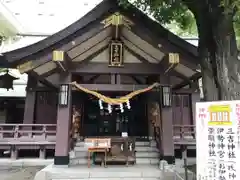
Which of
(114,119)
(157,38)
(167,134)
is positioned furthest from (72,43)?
(114,119)

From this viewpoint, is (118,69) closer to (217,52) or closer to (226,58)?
(217,52)

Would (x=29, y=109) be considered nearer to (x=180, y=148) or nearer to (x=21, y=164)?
(x=21, y=164)

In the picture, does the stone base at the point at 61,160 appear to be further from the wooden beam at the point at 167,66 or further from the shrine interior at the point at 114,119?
the wooden beam at the point at 167,66

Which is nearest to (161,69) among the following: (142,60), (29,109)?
(142,60)

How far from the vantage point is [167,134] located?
28.4 ft

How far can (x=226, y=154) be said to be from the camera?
3.88 meters

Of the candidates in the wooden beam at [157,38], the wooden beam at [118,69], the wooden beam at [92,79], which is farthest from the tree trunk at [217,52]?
the wooden beam at [92,79]

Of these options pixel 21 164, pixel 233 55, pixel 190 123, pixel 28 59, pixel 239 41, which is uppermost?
pixel 239 41

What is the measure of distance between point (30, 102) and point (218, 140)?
9.73m

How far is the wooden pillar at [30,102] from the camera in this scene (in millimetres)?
11414

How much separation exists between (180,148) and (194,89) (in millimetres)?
3260

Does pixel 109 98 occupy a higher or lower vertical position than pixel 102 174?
higher

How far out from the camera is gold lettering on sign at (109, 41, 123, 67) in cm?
900

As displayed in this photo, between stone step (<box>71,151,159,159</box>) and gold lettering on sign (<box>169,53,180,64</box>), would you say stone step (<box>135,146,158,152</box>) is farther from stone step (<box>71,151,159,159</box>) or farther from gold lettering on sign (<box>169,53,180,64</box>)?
gold lettering on sign (<box>169,53,180,64</box>)
